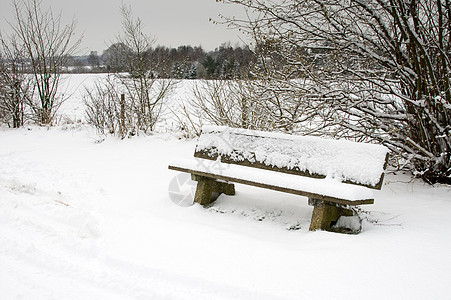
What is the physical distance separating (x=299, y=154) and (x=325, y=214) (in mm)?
745

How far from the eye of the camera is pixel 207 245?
3.55m

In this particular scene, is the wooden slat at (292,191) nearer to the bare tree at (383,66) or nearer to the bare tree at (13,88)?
the bare tree at (383,66)

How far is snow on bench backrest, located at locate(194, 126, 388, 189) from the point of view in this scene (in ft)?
12.4

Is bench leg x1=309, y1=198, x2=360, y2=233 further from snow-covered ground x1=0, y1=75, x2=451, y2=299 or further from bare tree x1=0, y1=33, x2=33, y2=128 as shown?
bare tree x1=0, y1=33, x2=33, y2=128

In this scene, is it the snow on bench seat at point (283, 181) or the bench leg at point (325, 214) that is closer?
the snow on bench seat at point (283, 181)

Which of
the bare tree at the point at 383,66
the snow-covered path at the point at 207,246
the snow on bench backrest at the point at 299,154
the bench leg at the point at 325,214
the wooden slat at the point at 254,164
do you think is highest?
the bare tree at the point at 383,66

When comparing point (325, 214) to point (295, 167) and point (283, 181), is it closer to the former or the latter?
point (283, 181)

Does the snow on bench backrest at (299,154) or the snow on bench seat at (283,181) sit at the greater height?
the snow on bench backrest at (299,154)

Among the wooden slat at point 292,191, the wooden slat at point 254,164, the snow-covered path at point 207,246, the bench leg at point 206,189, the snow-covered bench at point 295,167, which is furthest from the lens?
the bench leg at point 206,189

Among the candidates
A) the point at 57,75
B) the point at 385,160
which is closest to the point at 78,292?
the point at 385,160

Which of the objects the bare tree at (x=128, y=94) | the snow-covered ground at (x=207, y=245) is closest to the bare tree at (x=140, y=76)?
the bare tree at (x=128, y=94)

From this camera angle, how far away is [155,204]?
4.89 meters

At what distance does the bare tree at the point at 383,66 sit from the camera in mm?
4898

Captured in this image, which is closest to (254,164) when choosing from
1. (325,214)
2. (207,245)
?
(325,214)
